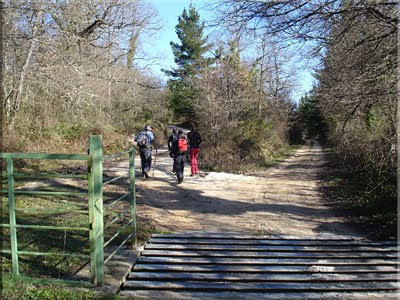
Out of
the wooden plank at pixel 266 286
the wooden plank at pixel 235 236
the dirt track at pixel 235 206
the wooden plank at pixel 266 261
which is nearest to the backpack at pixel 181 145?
the dirt track at pixel 235 206

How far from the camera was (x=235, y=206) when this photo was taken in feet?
31.9

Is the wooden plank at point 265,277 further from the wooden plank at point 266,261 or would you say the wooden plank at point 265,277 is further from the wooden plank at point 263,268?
the wooden plank at point 266,261

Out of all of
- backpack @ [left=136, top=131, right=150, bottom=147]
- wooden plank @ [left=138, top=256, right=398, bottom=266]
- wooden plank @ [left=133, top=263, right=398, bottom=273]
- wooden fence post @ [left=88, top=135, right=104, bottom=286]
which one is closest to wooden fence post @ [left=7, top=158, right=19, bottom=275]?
wooden fence post @ [left=88, top=135, right=104, bottom=286]

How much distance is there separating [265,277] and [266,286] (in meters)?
0.30

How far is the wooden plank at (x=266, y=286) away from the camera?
4.48 m

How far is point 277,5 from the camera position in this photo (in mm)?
7016

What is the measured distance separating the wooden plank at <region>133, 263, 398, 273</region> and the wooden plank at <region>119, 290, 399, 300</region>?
648mm

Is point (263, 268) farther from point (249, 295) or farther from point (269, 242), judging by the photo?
point (269, 242)

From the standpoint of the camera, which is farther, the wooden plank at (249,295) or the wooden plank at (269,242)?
the wooden plank at (269,242)

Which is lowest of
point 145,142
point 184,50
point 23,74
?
point 145,142

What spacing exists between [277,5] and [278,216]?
4.60m

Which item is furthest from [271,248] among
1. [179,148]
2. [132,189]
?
[179,148]

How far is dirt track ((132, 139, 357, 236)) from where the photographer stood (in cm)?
784

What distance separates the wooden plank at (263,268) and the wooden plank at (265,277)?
Result: 84mm
